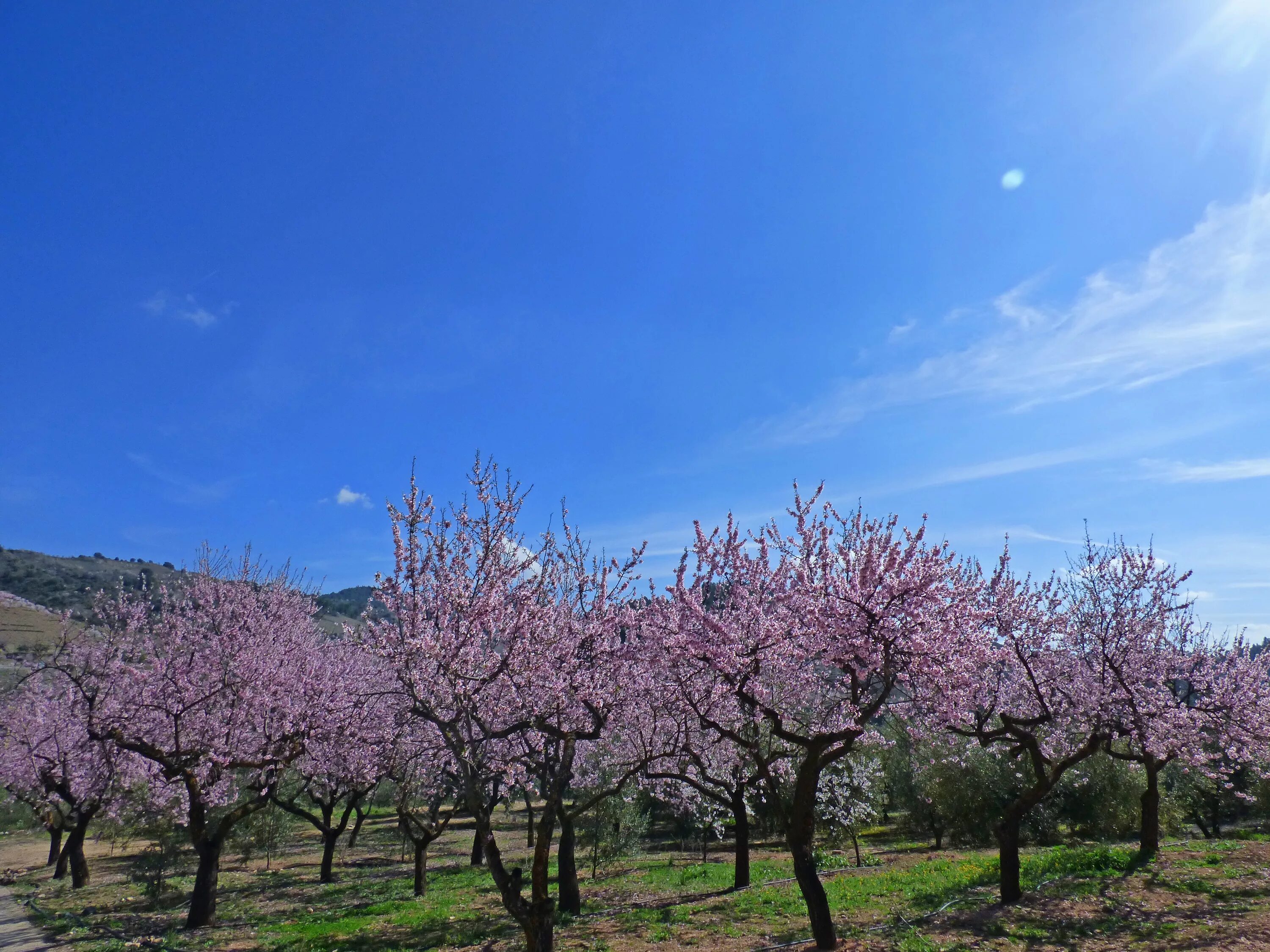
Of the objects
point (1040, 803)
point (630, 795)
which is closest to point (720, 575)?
point (630, 795)

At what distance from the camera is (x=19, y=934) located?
15961 mm

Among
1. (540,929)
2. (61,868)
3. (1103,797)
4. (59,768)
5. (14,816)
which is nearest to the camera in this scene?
(540,929)

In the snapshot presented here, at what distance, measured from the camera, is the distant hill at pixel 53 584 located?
95.0 meters

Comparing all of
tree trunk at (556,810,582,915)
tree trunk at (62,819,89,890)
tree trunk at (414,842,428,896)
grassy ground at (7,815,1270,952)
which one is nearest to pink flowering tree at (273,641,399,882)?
tree trunk at (414,842,428,896)

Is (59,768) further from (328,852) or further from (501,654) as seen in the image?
(501,654)

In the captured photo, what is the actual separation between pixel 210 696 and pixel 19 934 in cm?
859

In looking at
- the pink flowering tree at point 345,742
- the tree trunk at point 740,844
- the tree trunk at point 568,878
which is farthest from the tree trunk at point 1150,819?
the pink flowering tree at point 345,742

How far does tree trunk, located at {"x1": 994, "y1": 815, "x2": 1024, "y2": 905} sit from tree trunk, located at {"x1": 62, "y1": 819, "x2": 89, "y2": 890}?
100 ft

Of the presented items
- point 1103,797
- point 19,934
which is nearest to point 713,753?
point 19,934

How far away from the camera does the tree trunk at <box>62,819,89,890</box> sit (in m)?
23.9

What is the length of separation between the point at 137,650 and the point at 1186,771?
132ft

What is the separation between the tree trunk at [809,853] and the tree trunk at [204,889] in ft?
47.9

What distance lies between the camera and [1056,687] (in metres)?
15.3

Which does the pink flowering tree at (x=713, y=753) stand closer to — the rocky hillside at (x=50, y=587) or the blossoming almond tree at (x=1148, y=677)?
the blossoming almond tree at (x=1148, y=677)
